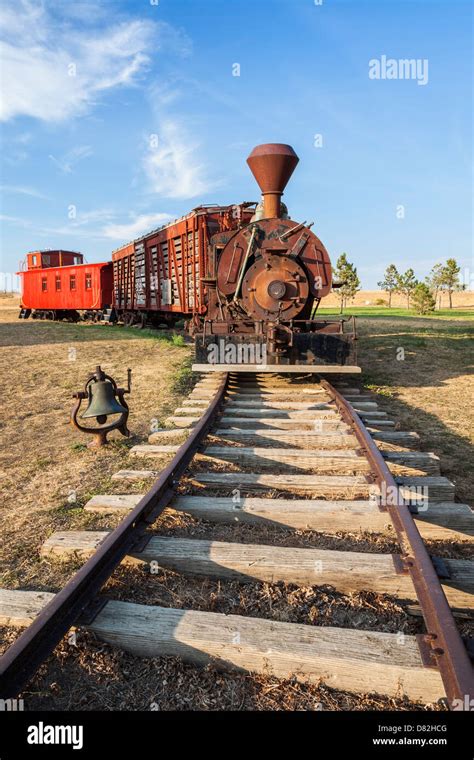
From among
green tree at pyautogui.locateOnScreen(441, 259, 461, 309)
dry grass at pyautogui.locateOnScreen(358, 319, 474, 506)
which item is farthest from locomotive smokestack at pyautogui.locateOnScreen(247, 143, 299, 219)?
green tree at pyautogui.locateOnScreen(441, 259, 461, 309)

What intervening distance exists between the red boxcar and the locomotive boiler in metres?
0.86

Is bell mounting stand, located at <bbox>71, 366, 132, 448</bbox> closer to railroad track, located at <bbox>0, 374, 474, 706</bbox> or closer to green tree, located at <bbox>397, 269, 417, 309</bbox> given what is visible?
→ railroad track, located at <bbox>0, 374, 474, 706</bbox>

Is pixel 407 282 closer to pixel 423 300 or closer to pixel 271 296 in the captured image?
pixel 423 300

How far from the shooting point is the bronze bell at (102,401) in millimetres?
5449

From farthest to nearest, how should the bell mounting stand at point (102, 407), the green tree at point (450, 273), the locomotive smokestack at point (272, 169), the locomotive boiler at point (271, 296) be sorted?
the green tree at point (450, 273) → the locomotive smokestack at point (272, 169) → the locomotive boiler at point (271, 296) → the bell mounting stand at point (102, 407)

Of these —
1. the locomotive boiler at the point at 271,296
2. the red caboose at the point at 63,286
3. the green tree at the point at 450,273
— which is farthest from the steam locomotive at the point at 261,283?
the green tree at the point at 450,273

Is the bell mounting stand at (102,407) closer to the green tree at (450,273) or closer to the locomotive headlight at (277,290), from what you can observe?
the locomotive headlight at (277,290)

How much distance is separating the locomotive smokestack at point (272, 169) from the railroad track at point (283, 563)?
20.3 feet

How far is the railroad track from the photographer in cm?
205

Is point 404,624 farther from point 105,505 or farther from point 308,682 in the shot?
point 105,505

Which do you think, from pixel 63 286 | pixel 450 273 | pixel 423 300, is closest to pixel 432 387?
pixel 63 286
